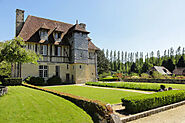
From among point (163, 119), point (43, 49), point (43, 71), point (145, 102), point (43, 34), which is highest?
point (43, 34)

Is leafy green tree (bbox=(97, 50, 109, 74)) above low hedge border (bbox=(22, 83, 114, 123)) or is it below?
above

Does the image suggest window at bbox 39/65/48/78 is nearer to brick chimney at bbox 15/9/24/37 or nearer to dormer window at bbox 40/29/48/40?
dormer window at bbox 40/29/48/40

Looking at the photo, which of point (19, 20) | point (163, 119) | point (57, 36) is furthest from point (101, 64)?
point (163, 119)

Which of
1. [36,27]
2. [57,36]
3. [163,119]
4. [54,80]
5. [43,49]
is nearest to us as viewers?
[163,119]

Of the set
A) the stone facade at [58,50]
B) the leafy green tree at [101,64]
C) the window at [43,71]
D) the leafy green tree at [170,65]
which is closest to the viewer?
the stone facade at [58,50]

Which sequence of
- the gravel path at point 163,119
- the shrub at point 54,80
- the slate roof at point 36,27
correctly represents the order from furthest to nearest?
the shrub at point 54,80 < the slate roof at point 36,27 < the gravel path at point 163,119

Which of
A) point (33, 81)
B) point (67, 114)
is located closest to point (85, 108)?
point (67, 114)

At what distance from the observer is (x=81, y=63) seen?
2409 centimetres

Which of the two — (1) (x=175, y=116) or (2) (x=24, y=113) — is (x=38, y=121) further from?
(1) (x=175, y=116)

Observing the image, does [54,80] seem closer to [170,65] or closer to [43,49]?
[43,49]

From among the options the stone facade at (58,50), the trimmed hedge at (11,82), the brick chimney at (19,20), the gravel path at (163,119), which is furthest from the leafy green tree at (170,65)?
the trimmed hedge at (11,82)

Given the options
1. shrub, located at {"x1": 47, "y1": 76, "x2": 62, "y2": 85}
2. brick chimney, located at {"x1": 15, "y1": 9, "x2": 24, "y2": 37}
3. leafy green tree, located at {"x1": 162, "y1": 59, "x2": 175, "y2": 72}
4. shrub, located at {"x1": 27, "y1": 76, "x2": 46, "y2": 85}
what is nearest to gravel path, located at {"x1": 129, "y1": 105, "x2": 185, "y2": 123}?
shrub, located at {"x1": 27, "y1": 76, "x2": 46, "y2": 85}

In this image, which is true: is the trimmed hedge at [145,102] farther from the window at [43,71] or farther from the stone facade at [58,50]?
the window at [43,71]

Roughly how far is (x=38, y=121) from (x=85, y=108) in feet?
7.68
